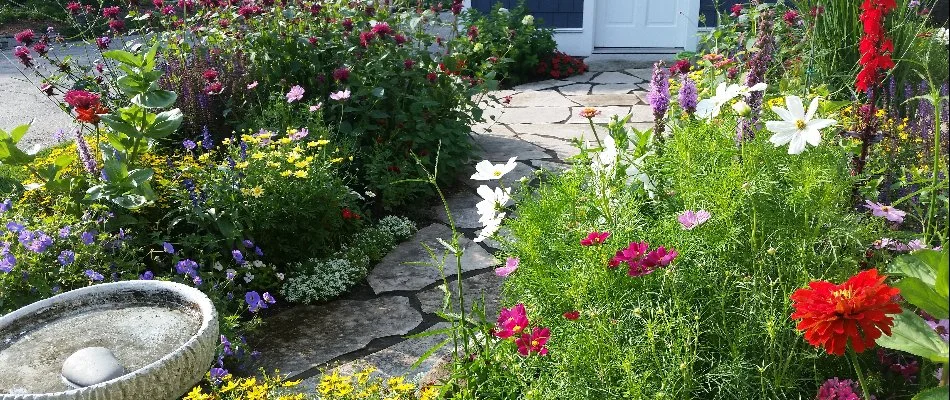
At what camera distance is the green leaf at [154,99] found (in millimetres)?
2965

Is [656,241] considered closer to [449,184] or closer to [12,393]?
[12,393]

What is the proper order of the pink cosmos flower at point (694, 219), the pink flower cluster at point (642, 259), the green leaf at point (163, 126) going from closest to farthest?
the pink flower cluster at point (642, 259) < the pink cosmos flower at point (694, 219) < the green leaf at point (163, 126)

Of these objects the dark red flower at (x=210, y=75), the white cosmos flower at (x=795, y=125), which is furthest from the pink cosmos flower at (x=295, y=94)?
the white cosmos flower at (x=795, y=125)

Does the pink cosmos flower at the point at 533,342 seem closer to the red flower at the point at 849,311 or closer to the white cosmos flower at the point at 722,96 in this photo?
the red flower at the point at 849,311

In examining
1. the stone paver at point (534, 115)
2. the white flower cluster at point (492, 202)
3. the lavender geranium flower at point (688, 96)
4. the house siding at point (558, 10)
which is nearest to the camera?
the white flower cluster at point (492, 202)

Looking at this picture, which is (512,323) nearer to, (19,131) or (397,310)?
(397,310)

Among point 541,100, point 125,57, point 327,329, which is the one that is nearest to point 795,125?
point 327,329

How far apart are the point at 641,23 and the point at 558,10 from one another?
33.5 inches

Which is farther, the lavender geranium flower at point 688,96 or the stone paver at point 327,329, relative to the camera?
the stone paver at point 327,329

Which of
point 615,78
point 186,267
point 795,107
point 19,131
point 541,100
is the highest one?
point 795,107

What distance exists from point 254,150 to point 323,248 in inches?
19.8

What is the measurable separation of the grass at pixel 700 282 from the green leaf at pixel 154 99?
4.54ft

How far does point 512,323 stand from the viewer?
6.10 feet

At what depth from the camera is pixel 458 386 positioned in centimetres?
226
